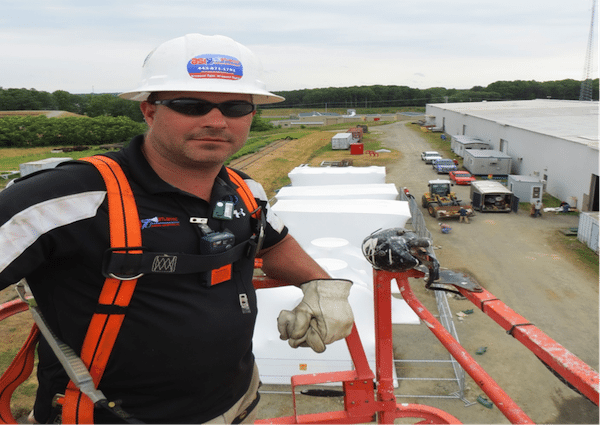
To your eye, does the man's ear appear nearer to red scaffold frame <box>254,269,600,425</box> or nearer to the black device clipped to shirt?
the black device clipped to shirt

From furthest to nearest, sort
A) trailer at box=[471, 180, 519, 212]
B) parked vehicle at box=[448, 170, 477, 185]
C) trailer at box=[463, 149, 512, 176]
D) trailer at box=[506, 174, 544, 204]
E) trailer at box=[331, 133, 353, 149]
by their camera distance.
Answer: trailer at box=[331, 133, 353, 149], trailer at box=[463, 149, 512, 176], parked vehicle at box=[448, 170, 477, 185], trailer at box=[506, 174, 544, 204], trailer at box=[471, 180, 519, 212]

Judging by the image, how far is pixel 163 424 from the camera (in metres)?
2.17

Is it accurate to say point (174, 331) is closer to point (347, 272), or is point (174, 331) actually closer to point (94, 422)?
point (94, 422)

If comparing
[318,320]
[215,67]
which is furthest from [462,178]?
[215,67]

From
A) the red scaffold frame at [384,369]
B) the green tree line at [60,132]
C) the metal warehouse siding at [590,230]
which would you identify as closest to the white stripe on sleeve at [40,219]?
the red scaffold frame at [384,369]

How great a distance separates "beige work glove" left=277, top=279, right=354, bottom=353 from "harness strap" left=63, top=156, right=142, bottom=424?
107 centimetres

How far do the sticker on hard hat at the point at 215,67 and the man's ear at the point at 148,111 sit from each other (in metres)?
0.31

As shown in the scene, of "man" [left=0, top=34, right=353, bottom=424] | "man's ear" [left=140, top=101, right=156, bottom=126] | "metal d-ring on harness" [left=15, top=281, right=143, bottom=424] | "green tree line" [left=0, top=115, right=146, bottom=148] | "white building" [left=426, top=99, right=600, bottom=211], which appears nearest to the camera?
"man" [left=0, top=34, right=353, bottom=424]

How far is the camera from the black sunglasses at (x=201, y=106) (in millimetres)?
2121

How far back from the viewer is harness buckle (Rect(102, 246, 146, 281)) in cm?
183

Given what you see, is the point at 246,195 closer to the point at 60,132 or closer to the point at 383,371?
the point at 383,371

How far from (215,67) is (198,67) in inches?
3.3

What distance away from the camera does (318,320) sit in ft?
8.77

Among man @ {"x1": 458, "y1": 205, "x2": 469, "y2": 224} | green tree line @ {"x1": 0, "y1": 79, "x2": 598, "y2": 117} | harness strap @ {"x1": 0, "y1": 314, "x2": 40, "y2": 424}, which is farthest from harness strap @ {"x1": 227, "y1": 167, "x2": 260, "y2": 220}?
green tree line @ {"x1": 0, "y1": 79, "x2": 598, "y2": 117}
